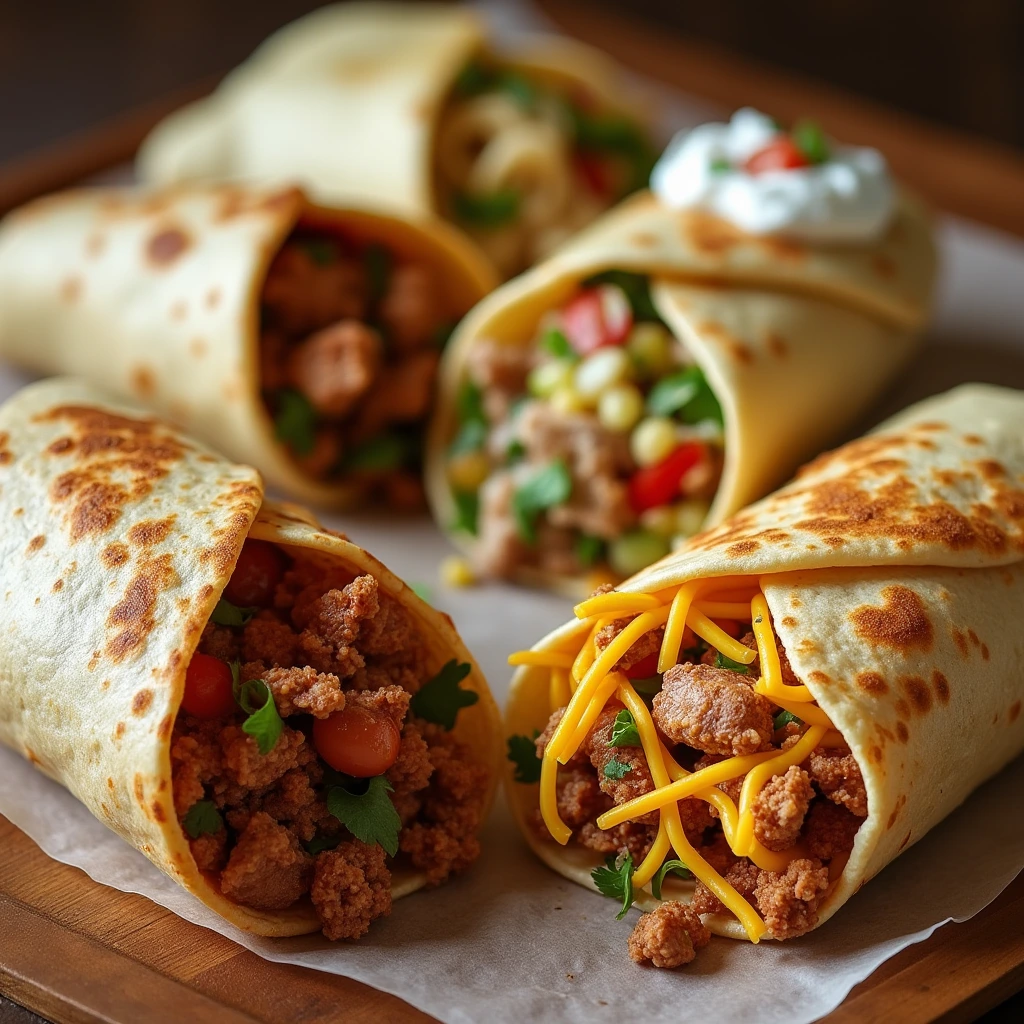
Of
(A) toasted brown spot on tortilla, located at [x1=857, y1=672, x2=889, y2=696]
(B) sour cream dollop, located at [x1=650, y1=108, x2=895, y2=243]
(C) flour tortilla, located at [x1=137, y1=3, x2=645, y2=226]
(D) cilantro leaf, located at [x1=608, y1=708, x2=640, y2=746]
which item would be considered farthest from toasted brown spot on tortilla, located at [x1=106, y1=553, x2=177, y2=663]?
(C) flour tortilla, located at [x1=137, y1=3, x2=645, y2=226]

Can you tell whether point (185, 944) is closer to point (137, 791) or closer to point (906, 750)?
point (137, 791)

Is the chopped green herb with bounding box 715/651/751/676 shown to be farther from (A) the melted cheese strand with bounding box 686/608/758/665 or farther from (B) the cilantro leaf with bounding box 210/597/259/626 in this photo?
(B) the cilantro leaf with bounding box 210/597/259/626

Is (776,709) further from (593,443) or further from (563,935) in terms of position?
(593,443)

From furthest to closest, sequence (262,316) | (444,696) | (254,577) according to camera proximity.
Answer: (262,316) < (444,696) < (254,577)

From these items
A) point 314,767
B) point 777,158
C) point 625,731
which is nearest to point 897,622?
point 625,731

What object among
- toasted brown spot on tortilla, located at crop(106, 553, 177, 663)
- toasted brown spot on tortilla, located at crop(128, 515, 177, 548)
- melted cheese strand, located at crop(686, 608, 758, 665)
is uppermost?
toasted brown spot on tortilla, located at crop(128, 515, 177, 548)

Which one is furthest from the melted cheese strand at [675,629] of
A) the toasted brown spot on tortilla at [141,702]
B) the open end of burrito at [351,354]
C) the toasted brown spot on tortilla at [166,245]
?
the toasted brown spot on tortilla at [166,245]
